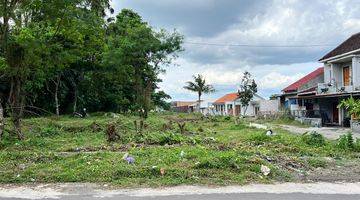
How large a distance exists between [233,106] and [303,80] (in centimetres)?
2812

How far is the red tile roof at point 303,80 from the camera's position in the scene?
139 feet

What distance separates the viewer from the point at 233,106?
235ft

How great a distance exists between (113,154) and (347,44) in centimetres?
2839

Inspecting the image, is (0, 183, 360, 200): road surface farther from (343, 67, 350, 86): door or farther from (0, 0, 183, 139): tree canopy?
(343, 67, 350, 86): door

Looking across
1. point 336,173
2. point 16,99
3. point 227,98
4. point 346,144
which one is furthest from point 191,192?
point 227,98

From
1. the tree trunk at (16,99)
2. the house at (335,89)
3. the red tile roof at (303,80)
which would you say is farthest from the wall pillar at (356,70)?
the tree trunk at (16,99)

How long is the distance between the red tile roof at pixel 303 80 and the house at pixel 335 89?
3712 millimetres

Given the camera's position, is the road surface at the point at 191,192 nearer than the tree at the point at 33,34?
Yes

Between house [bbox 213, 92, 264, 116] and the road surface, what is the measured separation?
175 ft

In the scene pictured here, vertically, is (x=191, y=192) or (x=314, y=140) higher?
(x=314, y=140)

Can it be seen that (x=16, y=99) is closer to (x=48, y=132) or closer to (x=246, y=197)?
(x=48, y=132)

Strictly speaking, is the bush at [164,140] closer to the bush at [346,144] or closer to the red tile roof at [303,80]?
the bush at [346,144]

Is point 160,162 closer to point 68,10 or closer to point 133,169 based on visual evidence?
point 133,169

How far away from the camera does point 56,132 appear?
746 inches
